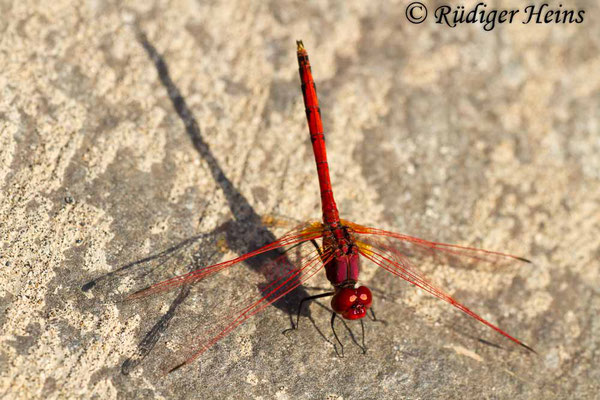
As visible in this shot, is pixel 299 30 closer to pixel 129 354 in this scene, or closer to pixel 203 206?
pixel 203 206

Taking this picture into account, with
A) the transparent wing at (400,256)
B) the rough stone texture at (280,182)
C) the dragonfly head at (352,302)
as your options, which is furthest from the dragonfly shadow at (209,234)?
the transparent wing at (400,256)

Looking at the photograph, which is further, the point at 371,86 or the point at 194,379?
the point at 371,86

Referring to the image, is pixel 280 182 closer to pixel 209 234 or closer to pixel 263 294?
pixel 209 234

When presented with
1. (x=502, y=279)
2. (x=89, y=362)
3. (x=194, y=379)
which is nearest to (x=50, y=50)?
(x=89, y=362)

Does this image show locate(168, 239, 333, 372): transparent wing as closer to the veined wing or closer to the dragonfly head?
the veined wing

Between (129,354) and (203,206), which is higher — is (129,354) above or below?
below

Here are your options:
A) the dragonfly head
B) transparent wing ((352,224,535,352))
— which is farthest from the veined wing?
the dragonfly head
